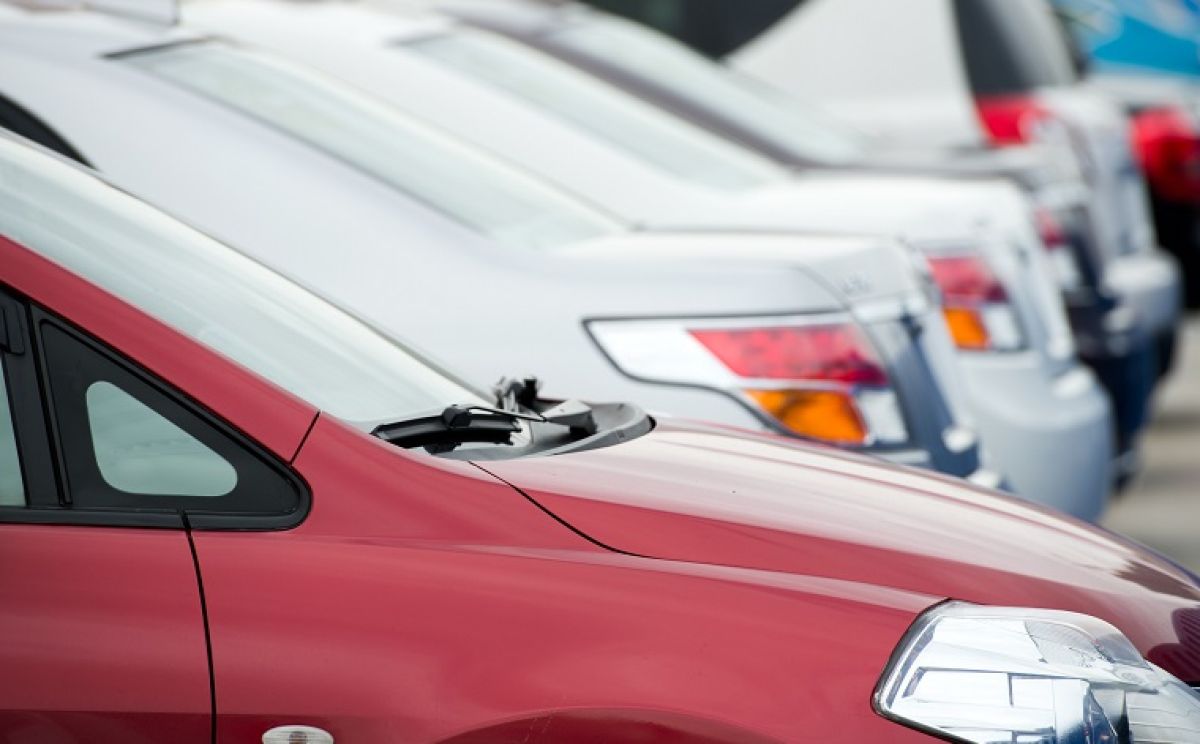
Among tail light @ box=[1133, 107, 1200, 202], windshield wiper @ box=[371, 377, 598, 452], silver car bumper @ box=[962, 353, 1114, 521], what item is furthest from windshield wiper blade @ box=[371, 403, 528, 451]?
tail light @ box=[1133, 107, 1200, 202]

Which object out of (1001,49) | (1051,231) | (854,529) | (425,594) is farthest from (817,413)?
(1001,49)

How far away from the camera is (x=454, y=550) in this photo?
2.62m

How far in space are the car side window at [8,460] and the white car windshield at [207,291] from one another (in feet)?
0.62

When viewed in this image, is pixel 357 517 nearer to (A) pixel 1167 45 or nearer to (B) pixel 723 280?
(B) pixel 723 280

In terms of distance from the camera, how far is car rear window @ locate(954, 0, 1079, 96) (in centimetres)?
986

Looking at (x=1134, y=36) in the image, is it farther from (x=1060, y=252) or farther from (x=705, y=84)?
(x=1060, y=252)

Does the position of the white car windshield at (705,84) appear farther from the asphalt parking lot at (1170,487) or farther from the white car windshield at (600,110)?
the asphalt parking lot at (1170,487)

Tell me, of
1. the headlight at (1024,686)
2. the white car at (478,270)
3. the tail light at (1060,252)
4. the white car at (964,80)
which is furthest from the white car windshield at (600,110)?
the headlight at (1024,686)

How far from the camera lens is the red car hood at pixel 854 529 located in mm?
2715

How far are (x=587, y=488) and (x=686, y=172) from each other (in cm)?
379

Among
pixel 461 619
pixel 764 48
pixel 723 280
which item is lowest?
pixel 764 48

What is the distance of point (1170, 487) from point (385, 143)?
5.08 m

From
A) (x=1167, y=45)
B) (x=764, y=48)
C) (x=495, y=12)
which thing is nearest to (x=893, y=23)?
(x=764, y=48)

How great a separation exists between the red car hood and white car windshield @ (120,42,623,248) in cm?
150
